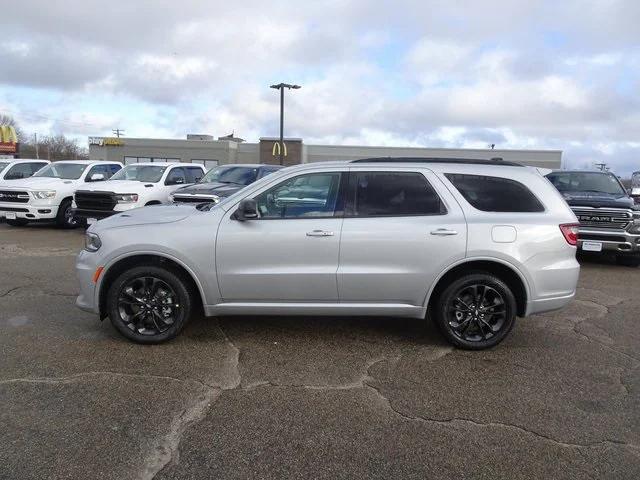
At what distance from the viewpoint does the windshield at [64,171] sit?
13.6 metres

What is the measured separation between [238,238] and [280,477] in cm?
218

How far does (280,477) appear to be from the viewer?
276cm

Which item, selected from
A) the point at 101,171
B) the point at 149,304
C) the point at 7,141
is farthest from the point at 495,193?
the point at 7,141

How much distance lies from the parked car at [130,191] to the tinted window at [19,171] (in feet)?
15.1

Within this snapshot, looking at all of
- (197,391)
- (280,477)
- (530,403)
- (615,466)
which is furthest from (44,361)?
(615,466)

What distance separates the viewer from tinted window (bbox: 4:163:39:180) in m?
15.0

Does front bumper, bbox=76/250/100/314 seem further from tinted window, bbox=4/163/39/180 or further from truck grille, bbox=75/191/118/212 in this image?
tinted window, bbox=4/163/39/180

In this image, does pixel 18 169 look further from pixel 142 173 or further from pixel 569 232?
pixel 569 232

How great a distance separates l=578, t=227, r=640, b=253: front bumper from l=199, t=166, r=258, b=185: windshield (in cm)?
703

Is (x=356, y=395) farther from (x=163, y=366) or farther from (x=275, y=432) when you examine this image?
(x=163, y=366)

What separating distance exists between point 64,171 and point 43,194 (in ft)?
5.32

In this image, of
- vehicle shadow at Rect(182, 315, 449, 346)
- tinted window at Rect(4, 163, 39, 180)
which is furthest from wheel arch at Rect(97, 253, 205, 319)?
tinted window at Rect(4, 163, 39, 180)

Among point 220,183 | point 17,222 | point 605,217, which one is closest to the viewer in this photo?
point 605,217

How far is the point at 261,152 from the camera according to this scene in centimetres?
4112
